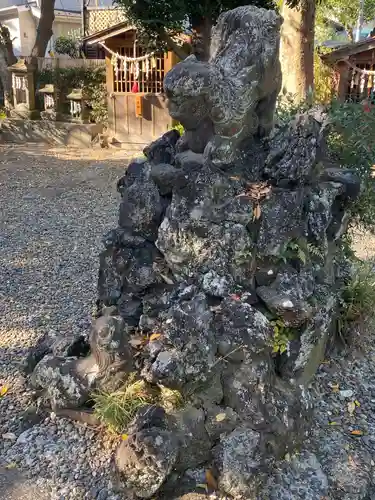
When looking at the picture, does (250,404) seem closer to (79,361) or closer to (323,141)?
(79,361)

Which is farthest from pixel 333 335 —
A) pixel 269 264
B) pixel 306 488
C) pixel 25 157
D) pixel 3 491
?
pixel 25 157

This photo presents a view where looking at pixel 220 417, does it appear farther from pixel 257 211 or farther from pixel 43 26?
pixel 43 26

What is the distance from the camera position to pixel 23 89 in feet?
46.1

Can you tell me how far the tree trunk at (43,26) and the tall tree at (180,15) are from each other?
601cm

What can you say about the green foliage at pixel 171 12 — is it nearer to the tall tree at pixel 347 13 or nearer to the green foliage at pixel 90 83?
the green foliage at pixel 90 83

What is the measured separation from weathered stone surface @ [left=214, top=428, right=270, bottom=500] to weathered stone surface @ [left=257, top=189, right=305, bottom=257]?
101 centimetres

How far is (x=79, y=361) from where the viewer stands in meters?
3.20

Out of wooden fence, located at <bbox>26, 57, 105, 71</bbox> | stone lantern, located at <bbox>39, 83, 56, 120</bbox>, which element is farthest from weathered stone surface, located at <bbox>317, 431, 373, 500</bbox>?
wooden fence, located at <bbox>26, 57, 105, 71</bbox>

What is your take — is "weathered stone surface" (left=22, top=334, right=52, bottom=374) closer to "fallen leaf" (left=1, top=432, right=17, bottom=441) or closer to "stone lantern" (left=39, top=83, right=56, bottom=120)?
"fallen leaf" (left=1, top=432, right=17, bottom=441)

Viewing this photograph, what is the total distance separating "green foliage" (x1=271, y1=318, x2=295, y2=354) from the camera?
309 centimetres

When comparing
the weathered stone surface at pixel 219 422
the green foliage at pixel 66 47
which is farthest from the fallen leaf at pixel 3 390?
the green foliage at pixel 66 47

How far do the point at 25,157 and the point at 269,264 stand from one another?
402 inches

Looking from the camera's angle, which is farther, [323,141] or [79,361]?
[323,141]

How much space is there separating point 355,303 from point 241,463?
194 cm
